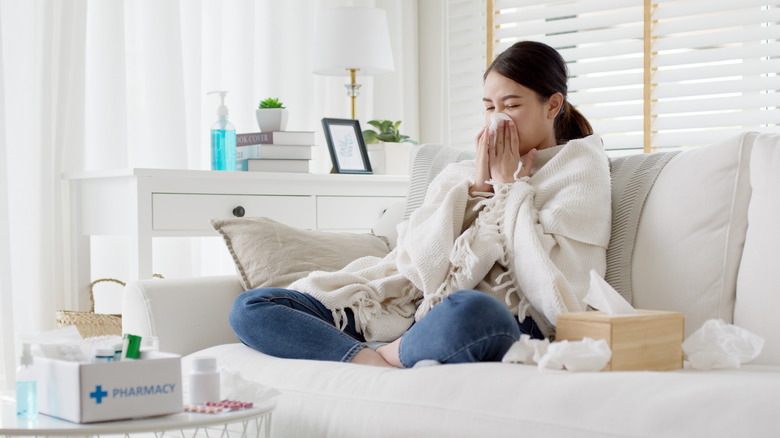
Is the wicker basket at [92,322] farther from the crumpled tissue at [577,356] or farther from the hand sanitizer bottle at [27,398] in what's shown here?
the crumpled tissue at [577,356]

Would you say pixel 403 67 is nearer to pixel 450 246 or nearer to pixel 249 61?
pixel 249 61

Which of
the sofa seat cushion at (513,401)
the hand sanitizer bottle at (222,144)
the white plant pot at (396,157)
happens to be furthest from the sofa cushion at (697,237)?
the white plant pot at (396,157)

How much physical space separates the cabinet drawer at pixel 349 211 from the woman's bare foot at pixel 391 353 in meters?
1.21

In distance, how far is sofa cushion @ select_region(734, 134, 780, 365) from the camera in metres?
1.46

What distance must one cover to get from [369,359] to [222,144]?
4.21 feet

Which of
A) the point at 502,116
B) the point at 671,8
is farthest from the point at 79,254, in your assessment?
the point at 671,8

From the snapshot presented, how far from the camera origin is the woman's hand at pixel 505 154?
1.75 metres

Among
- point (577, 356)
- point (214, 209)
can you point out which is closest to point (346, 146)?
point (214, 209)

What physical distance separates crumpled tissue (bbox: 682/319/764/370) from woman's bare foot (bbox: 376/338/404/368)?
0.46 metres

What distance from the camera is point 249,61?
3.25 meters

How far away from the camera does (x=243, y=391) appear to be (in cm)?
124

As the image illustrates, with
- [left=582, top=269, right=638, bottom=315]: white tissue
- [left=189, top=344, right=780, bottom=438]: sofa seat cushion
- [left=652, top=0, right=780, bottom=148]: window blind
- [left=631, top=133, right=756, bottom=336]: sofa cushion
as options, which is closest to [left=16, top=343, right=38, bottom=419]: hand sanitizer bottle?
[left=189, top=344, right=780, bottom=438]: sofa seat cushion

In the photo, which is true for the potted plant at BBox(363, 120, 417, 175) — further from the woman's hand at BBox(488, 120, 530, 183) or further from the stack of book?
the woman's hand at BBox(488, 120, 530, 183)

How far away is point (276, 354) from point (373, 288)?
235 mm
